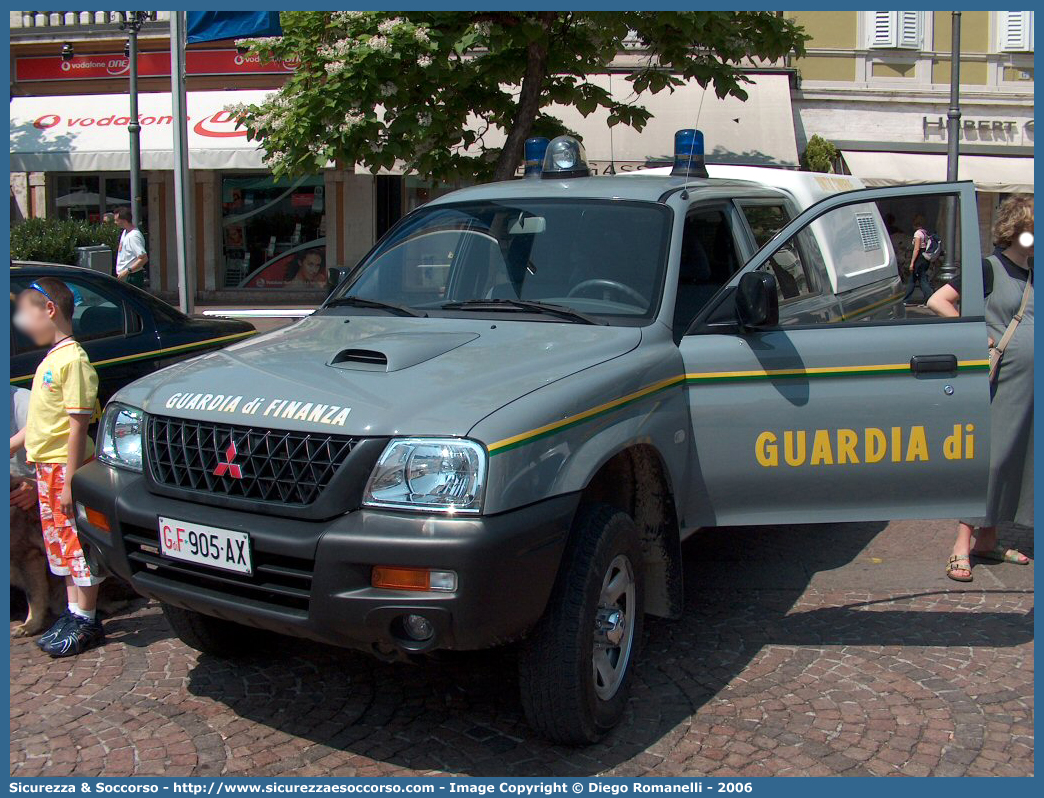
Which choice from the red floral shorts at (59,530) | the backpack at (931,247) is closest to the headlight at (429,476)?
the red floral shorts at (59,530)

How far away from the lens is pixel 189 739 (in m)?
3.90

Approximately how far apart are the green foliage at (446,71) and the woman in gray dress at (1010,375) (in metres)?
4.69

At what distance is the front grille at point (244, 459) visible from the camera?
134 inches

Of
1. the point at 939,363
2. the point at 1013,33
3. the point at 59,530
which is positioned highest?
the point at 1013,33

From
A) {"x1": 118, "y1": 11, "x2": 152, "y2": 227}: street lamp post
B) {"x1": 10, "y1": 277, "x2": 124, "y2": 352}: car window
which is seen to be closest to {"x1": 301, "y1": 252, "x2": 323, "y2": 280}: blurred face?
{"x1": 118, "y1": 11, "x2": 152, "y2": 227}: street lamp post

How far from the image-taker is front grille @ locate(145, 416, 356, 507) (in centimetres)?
340

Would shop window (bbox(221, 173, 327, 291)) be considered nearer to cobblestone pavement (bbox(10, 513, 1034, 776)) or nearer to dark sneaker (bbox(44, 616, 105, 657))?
cobblestone pavement (bbox(10, 513, 1034, 776))

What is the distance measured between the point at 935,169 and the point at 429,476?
19856 millimetres

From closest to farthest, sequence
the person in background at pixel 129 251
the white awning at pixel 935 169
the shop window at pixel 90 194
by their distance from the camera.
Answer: the person in background at pixel 129 251, the white awning at pixel 935 169, the shop window at pixel 90 194

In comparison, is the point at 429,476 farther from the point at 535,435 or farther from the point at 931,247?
the point at 931,247

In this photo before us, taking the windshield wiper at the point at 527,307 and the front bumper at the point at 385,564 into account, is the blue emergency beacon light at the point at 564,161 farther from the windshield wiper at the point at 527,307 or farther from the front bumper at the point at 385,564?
the front bumper at the point at 385,564

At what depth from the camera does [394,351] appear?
154 inches

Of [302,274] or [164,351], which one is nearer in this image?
[164,351]

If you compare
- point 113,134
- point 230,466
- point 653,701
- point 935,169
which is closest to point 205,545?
point 230,466
